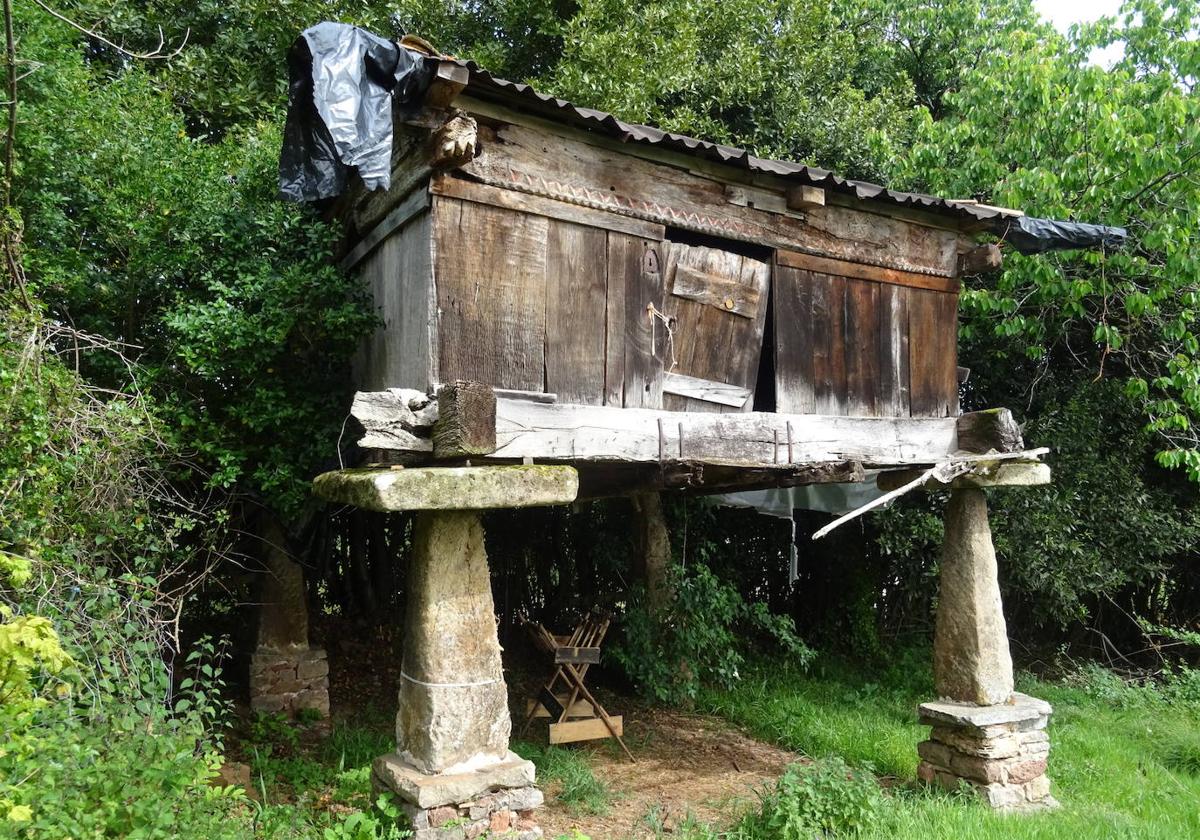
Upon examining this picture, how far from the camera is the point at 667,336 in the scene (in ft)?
17.5

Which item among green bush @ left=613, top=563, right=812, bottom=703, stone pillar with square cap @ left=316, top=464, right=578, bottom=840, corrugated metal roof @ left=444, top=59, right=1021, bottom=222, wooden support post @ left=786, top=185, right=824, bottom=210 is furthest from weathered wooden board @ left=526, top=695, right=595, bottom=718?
corrugated metal roof @ left=444, top=59, right=1021, bottom=222

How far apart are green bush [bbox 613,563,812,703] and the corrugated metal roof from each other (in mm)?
3649

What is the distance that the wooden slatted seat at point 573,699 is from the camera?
22.5 feet

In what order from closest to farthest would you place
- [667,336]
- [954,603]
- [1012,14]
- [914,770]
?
[667,336] → [954,603] → [914,770] → [1012,14]

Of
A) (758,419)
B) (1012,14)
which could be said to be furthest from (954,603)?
(1012,14)

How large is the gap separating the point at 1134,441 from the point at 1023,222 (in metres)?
4.64

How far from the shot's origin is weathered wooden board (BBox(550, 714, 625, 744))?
6719mm

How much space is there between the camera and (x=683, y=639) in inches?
301

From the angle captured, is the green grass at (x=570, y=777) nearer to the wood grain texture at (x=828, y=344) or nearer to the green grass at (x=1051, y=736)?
the green grass at (x=1051, y=736)

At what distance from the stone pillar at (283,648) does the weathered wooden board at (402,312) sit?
91.7 inches

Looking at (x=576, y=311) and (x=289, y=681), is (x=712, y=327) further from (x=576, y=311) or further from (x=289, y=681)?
(x=289, y=681)

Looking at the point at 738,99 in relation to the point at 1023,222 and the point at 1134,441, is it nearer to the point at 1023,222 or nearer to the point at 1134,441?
the point at 1023,222

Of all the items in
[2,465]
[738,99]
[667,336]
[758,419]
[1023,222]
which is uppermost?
[738,99]

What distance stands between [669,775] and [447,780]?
305 cm
